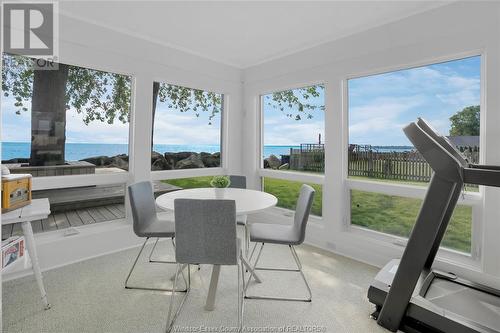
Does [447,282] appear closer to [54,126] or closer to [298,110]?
[298,110]

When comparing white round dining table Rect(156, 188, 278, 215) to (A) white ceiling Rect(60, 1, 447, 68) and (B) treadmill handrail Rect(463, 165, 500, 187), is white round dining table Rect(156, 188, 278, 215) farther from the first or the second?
(A) white ceiling Rect(60, 1, 447, 68)

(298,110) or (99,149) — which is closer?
(99,149)

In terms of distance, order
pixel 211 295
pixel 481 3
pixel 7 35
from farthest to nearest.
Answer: pixel 7 35, pixel 481 3, pixel 211 295

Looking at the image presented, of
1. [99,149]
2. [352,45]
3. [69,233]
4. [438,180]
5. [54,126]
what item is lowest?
[69,233]

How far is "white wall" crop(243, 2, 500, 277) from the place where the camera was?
2.33m

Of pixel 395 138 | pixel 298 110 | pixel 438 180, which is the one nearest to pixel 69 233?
pixel 298 110

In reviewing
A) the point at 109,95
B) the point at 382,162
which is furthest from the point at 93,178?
the point at 382,162

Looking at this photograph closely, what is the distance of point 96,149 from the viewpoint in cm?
326

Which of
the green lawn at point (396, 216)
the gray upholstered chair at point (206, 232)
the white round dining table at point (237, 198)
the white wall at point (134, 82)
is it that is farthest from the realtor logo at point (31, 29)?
the green lawn at point (396, 216)

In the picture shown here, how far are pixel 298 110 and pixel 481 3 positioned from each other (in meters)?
2.16

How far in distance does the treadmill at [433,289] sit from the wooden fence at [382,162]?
0.73 metres

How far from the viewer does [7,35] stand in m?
2.63

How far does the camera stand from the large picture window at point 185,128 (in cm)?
379

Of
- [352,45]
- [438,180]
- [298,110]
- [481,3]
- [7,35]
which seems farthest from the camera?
[298,110]
